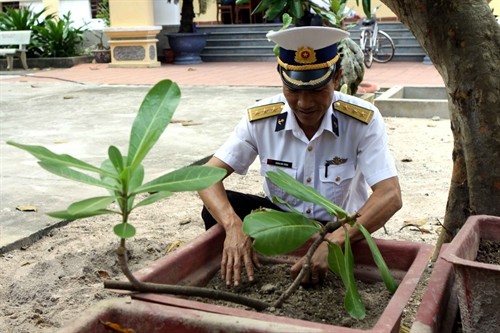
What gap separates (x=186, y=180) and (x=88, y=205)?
0.17m

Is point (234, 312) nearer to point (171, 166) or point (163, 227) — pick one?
point (163, 227)

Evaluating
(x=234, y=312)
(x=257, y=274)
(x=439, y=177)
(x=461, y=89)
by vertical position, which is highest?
(x=461, y=89)

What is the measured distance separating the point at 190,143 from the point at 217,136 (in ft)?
1.14

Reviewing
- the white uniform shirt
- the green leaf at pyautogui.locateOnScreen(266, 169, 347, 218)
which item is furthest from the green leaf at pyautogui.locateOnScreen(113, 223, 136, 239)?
the white uniform shirt

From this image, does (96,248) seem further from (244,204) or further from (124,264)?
(124,264)

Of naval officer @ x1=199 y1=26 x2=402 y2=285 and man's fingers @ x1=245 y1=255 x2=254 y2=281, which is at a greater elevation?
naval officer @ x1=199 y1=26 x2=402 y2=285

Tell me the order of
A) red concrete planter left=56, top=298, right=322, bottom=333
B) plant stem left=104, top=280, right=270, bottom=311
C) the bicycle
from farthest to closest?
the bicycle, plant stem left=104, top=280, right=270, bottom=311, red concrete planter left=56, top=298, right=322, bottom=333

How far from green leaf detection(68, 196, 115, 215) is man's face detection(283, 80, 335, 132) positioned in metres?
1.03

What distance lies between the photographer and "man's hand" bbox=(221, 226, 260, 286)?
6.12 ft

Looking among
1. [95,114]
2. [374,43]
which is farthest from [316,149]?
[374,43]

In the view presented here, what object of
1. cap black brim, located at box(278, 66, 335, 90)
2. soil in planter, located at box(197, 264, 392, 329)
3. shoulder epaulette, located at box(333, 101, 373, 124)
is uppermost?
cap black brim, located at box(278, 66, 335, 90)

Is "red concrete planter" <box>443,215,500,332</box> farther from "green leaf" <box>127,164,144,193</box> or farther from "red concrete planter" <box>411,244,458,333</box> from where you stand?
"green leaf" <box>127,164,144,193</box>

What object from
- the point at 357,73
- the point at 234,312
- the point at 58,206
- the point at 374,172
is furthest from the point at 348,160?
the point at 357,73

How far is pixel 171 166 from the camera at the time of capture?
15.4 ft
